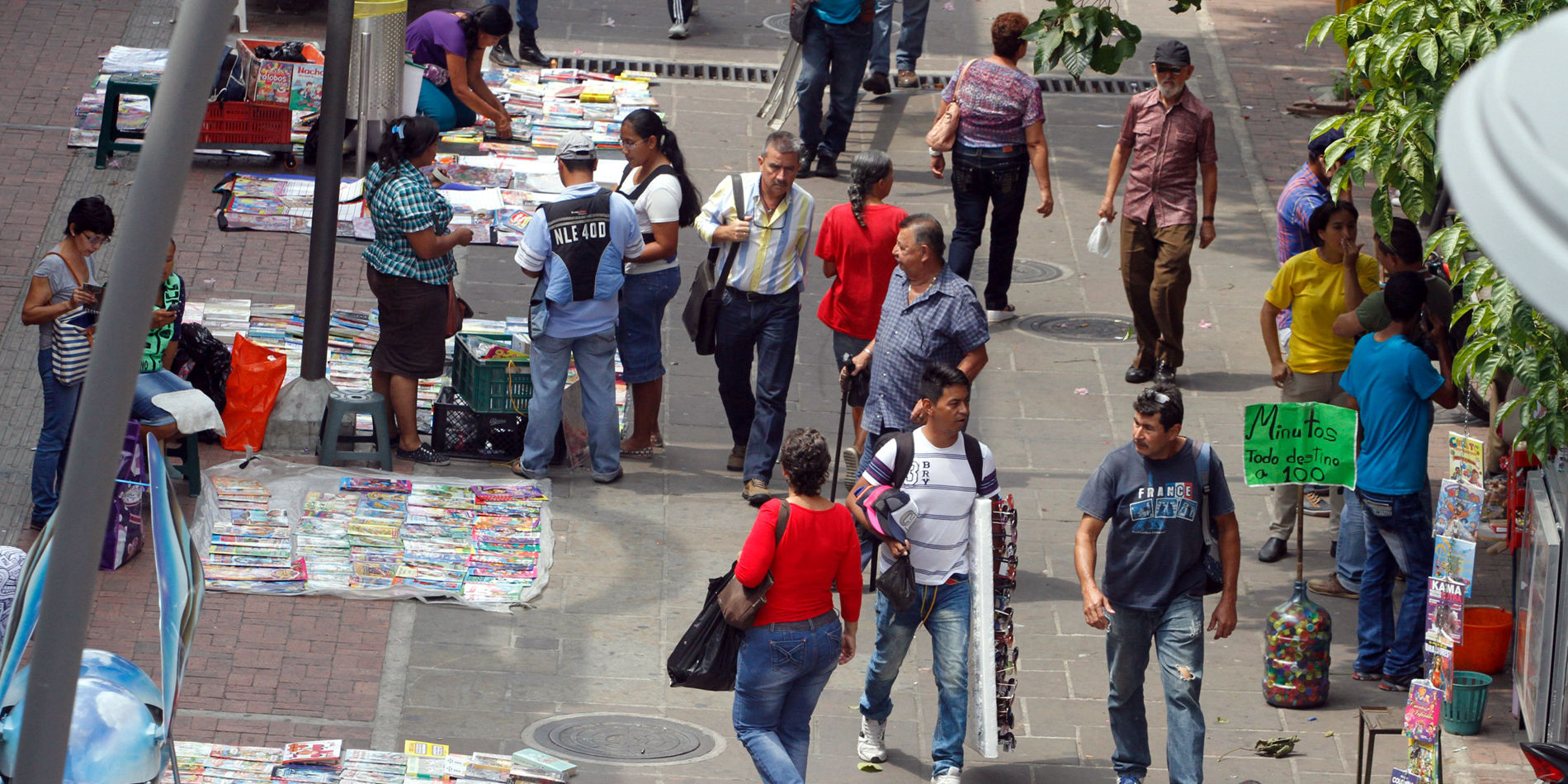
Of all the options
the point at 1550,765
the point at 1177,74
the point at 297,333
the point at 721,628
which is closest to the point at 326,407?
the point at 297,333

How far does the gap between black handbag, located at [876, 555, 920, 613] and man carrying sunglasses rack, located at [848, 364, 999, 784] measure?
49 mm

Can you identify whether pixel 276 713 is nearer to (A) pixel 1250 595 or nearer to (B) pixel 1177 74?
(A) pixel 1250 595

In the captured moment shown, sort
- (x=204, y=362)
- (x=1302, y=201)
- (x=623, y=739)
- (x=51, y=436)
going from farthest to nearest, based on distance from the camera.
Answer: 1. (x=1302, y=201)
2. (x=204, y=362)
3. (x=51, y=436)
4. (x=623, y=739)

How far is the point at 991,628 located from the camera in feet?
25.1

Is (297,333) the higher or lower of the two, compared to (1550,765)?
lower

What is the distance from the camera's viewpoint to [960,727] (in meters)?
7.79

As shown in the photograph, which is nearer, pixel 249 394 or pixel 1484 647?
pixel 1484 647

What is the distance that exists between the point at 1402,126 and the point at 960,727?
276 cm

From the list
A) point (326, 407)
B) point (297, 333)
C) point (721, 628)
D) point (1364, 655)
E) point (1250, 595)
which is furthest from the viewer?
point (297, 333)

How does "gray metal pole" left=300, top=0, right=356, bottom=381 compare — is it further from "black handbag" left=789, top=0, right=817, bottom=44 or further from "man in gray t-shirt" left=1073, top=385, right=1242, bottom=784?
"black handbag" left=789, top=0, right=817, bottom=44

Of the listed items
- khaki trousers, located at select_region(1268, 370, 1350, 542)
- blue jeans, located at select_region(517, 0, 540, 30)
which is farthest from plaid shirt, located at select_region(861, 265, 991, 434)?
blue jeans, located at select_region(517, 0, 540, 30)

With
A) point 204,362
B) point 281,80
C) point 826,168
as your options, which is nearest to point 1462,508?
point 204,362

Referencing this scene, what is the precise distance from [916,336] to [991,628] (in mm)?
1879

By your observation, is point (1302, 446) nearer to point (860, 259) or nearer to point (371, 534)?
point (860, 259)
